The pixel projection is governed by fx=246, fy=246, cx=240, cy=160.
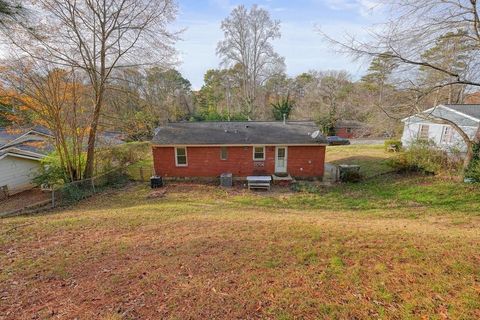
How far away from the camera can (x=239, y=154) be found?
52.1 ft

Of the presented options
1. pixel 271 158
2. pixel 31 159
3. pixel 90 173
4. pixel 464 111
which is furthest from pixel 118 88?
pixel 464 111

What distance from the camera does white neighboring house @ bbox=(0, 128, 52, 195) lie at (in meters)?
16.0

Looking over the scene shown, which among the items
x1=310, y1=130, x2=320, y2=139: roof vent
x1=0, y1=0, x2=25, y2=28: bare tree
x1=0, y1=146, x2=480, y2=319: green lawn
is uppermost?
x1=0, y1=0, x2=25, y2=28: bare tree

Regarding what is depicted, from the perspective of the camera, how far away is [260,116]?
1718 inches

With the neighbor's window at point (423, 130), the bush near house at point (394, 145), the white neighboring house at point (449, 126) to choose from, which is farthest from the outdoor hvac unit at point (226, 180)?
the neighbor's window at point (423, 130)

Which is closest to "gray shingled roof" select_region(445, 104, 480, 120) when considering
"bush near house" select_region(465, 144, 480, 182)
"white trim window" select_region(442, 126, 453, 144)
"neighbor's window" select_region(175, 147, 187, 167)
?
"white trim window" select_region(442, 126, 453, 144)

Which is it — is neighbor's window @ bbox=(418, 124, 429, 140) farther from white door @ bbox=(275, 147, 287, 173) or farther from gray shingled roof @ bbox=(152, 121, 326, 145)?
white door @ bbox=(275, 147, 287, 173)

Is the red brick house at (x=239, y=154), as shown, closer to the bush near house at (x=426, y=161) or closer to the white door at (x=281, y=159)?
the white door at (x=281, y=159)

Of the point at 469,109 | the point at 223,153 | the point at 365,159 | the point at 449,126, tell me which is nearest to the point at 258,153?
the point at 223,153

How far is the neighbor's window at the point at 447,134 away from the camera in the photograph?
63.9ft

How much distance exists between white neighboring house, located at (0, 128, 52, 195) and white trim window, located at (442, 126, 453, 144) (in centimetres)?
2855

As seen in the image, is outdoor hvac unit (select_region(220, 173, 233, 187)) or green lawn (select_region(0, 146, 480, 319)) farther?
outdoor hvac unit (select_region(220, 173, 233, 187))

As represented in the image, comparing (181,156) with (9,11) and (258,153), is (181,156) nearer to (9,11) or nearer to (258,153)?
(258,153)

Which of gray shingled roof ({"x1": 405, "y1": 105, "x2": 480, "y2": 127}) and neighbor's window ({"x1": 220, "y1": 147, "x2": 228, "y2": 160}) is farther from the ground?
gray shingled roof ({"x1": 405, "y1": 105, "x2": 480, "y2": 127})
